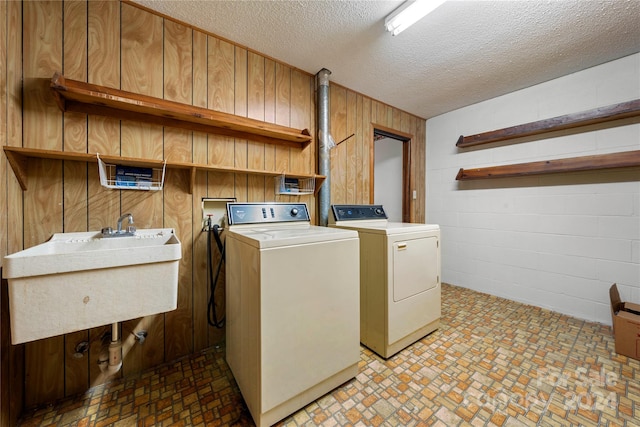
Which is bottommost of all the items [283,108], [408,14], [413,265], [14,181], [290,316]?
[290,316]

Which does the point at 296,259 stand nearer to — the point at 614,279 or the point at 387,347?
the point at 387,347

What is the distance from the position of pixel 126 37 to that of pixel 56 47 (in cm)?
35

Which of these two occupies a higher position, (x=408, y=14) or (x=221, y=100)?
(x=408, y=14)

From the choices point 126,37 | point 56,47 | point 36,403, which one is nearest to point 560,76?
point 126,37

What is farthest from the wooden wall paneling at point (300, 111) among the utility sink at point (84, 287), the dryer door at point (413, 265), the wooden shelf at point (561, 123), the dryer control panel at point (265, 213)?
the wooden shelf at point (561, 123)

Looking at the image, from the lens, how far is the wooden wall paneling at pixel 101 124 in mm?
1386

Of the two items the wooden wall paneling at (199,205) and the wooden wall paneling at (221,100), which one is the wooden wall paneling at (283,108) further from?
the wooden wall paneling at (199,205)

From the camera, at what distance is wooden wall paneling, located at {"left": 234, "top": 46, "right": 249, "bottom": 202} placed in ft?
6.08

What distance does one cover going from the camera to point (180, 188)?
164 centimetres

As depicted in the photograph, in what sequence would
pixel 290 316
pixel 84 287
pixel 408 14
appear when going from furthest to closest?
pixel 408 14, pixel 290 316, pixel 84 287

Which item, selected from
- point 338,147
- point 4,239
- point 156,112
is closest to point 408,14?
point 338,147

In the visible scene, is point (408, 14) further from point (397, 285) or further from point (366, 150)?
point (397, 285)

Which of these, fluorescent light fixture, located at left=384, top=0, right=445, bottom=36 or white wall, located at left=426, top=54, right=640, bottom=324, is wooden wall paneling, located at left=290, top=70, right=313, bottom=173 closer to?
fluorescent light fixture, located at left=384, top=0, right=445, bottom=36

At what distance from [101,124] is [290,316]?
5.20 feet
